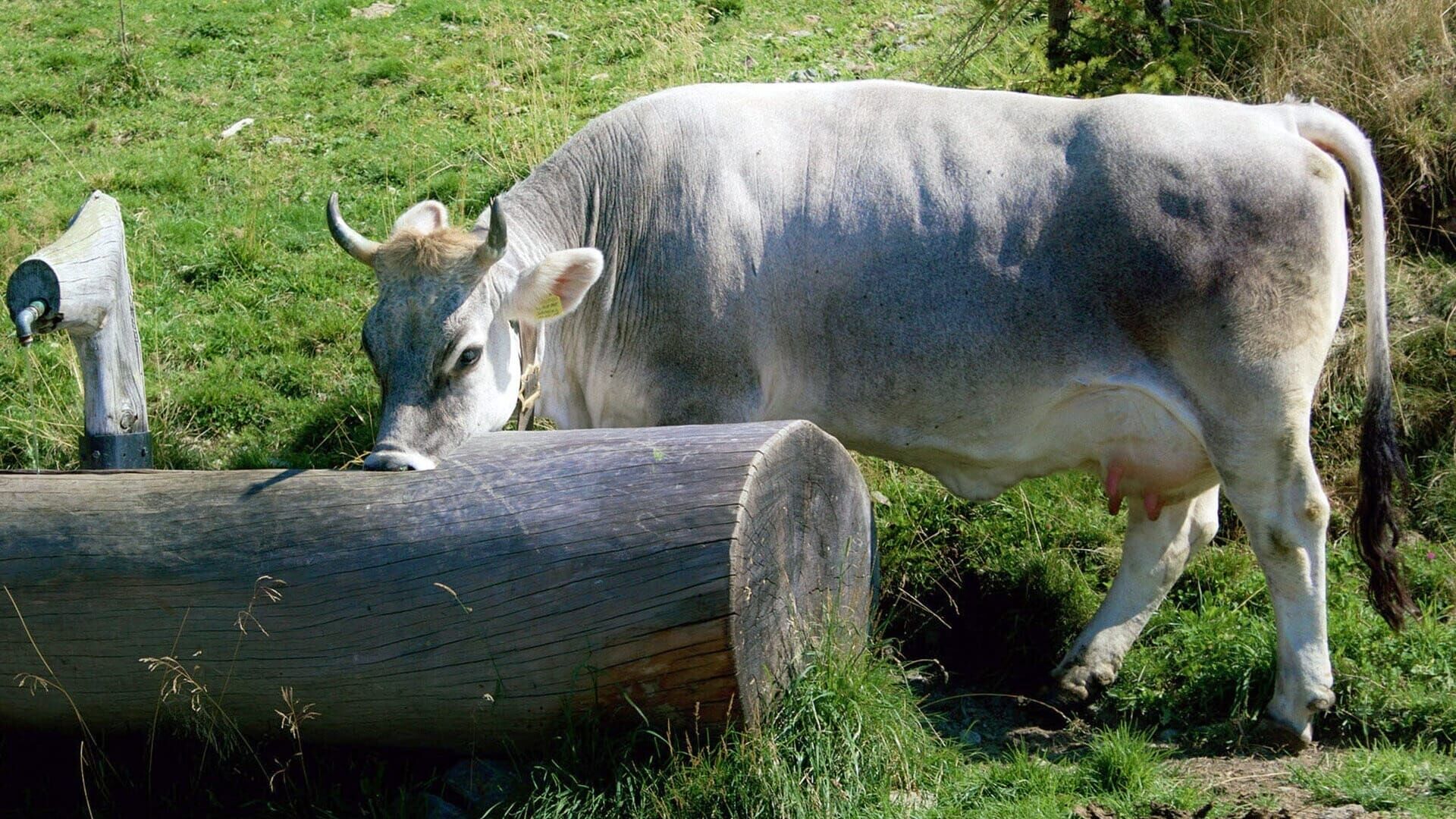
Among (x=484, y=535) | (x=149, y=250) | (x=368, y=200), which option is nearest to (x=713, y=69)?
(x=368, y=200)

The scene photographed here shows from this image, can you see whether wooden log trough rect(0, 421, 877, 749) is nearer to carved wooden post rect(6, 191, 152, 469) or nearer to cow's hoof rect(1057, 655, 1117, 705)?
carved wooden post rect(6, 191, 152, 469)

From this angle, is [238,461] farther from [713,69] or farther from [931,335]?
[713,69]

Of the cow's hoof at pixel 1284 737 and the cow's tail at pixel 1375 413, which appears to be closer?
the cow's hoof at pixel 1284 737

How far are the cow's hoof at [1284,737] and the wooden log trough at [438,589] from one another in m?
2.00

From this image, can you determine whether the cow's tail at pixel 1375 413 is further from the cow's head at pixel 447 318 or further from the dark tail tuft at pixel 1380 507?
the cow's head at pixel 447 318

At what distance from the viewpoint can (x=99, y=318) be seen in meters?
5.84

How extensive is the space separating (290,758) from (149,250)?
17.2 feet

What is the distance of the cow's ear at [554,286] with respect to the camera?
5.41 m

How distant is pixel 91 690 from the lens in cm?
457

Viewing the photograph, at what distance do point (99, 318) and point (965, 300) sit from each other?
3.69 metres

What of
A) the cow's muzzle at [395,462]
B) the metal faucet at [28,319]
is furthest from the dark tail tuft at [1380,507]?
the metal faucet at [28,319]

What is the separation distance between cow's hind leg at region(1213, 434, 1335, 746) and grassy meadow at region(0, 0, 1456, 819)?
22 centimetres

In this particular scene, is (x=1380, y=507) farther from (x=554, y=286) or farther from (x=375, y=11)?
(x=375, y=11)

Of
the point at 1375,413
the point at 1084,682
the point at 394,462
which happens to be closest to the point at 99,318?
the point at 394,462
